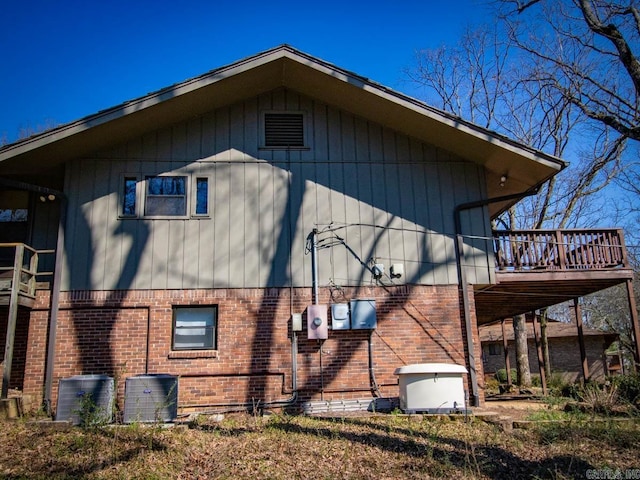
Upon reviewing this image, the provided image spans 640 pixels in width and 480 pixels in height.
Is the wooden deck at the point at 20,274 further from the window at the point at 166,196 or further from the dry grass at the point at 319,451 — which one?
the dry grass at the point at 319,451

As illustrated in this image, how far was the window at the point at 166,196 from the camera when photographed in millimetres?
11703

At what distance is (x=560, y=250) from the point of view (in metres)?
12.7

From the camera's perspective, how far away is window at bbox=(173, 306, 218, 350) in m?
11.2

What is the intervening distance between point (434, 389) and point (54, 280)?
750 cm

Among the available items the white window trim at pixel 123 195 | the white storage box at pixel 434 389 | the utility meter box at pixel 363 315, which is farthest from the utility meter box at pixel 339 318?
the white window trim at pixel 123 195

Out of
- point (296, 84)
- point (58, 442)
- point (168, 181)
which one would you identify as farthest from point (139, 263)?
point (296, 84)

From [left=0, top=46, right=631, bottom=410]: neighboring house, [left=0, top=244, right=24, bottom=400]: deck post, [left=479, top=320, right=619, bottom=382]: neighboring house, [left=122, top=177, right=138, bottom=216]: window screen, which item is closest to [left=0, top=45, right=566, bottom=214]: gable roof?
[left=0, top=46, right=631, bottom=410]: neighboring house

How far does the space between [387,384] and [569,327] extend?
71.3ft

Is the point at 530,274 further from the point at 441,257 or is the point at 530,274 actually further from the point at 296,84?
the point at 296,84

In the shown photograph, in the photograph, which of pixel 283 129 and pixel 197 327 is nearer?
pixel 197 327

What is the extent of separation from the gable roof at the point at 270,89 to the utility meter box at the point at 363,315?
3884 millimetres

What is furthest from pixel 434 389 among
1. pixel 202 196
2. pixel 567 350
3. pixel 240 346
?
pixel 567 350

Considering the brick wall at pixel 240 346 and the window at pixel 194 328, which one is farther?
the window at pixel 194 328

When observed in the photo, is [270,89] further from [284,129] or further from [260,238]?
[260,238]
